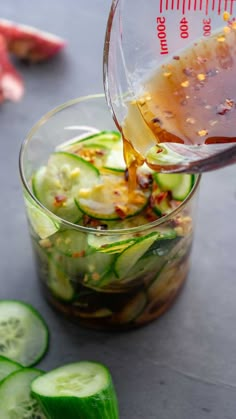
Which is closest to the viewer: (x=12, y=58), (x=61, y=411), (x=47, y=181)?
(x=61, y=411)

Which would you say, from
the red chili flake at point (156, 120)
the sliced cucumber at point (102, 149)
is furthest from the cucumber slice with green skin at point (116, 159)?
the red chili flake at point (156, 120)

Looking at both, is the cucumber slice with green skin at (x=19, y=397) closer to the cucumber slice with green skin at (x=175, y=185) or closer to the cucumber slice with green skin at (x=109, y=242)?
the cucumber slice with green skin at (x=109, y=242)

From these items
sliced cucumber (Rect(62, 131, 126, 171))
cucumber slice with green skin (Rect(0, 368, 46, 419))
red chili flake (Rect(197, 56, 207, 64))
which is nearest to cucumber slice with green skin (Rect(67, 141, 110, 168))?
sliced cucumber (Rect(62, 131, 126, 171))

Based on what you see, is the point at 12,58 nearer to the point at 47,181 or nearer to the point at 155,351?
the point at 47,181

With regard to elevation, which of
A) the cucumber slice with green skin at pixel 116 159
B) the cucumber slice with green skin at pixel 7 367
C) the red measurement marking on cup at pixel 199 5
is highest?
the red measurement marking on cup at pixel 199 5

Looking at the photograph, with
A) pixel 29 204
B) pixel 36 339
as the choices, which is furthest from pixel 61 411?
pixel 29 204

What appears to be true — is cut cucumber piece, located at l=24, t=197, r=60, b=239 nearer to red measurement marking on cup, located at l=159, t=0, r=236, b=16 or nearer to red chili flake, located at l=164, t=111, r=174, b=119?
red chili flake, located at l=164, t=111, r=174, b=119
